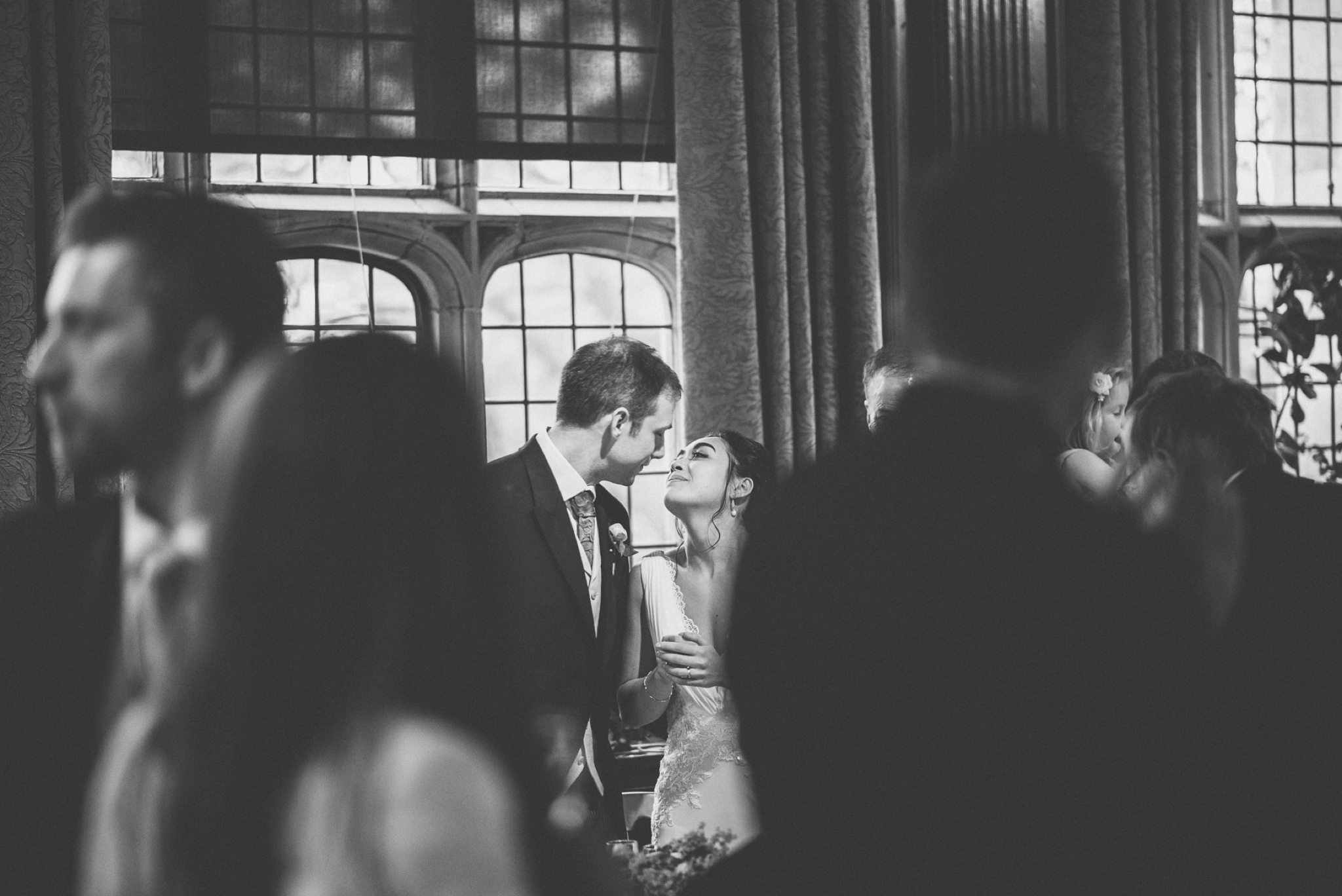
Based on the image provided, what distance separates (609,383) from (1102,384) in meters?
1.34

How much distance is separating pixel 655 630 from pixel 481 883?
2496 mm

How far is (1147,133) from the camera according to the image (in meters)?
4.77

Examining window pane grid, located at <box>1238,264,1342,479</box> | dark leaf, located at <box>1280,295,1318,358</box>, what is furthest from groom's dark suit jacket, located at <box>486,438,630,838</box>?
window pane grid, located at <box>1238,264,1342,479</box>

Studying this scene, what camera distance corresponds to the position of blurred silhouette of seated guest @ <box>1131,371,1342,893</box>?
105 cm

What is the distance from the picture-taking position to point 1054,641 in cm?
86

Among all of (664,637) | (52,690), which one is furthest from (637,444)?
(52,690)

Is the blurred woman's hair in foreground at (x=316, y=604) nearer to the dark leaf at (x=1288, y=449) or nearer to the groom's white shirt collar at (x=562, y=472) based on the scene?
the groom's white shirt collar at (x=562, y=472)

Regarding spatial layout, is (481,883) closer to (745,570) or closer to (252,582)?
(252,582)

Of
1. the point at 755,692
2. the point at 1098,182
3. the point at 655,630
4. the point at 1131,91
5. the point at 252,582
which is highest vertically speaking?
the point at 1131,91

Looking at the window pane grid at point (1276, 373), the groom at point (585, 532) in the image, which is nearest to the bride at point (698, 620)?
the groom at point (585, 532)

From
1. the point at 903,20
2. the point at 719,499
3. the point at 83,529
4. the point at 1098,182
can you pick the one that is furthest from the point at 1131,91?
the point at 83,529

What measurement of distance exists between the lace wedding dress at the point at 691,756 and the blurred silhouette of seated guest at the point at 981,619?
6.46 ft

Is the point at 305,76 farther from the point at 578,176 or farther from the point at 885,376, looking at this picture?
the point at 885,376

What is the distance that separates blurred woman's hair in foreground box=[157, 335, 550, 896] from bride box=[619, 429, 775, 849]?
89.5 inches
